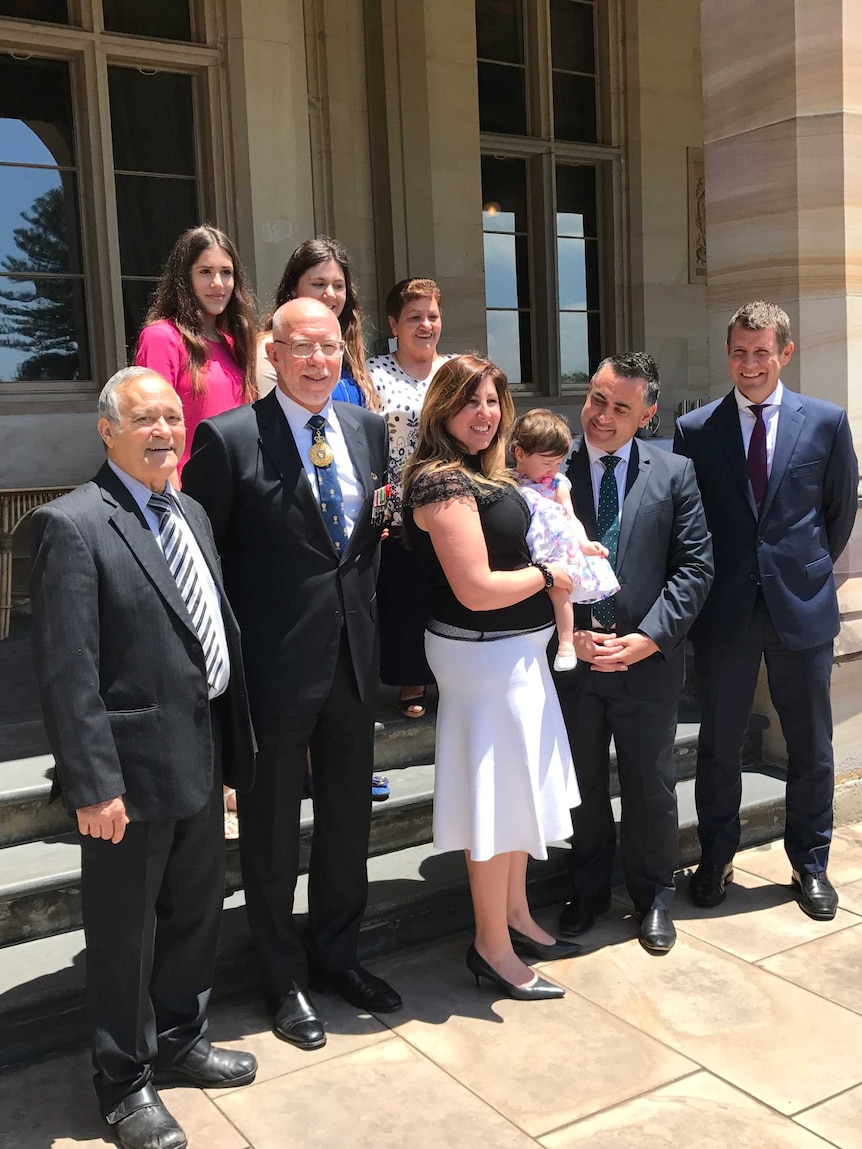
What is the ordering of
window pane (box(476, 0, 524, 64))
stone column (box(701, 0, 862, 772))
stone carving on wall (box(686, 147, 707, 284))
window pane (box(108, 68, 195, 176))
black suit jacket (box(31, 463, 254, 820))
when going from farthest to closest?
stone carving on wall (box(686, 147, 707, 284)) < window pane (box(476, 0, 524, 64)) < window pane (box(108, 68, 195, 176)) < stone column (box(701, 0, 862, 772)) < black suit jacket (box(31, 463, 254, 820))

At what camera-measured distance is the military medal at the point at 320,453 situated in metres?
3.07

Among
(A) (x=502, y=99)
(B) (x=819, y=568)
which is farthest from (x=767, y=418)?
(A) (x=502, y=99)

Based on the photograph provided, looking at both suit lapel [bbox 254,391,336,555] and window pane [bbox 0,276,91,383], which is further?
window pane [bbox 0,276,91,383]

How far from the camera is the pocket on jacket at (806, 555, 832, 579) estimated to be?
3949 mm

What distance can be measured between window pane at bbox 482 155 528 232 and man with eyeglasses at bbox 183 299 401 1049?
5.78 metres

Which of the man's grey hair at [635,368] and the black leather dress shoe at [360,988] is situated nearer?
the black leather dress shoe at [360,988]

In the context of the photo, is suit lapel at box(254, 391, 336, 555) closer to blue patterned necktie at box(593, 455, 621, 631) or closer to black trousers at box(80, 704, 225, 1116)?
black trousers at box(80, 704, 225, 1116)

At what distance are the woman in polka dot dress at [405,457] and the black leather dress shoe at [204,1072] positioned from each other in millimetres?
1170

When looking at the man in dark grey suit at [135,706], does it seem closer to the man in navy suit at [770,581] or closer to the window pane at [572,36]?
the man in navy suit at [770,581]

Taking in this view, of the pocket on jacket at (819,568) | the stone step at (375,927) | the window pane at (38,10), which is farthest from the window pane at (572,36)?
the stone step at (375,927)

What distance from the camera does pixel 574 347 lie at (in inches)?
355

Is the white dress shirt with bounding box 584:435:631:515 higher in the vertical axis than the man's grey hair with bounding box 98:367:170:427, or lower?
lower

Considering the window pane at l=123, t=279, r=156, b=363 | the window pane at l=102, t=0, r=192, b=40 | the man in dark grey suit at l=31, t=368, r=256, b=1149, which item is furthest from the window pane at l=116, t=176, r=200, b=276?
the man in dark grey suit at l=31, t=368, r=256, b=1149

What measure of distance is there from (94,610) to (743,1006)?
2.18m
